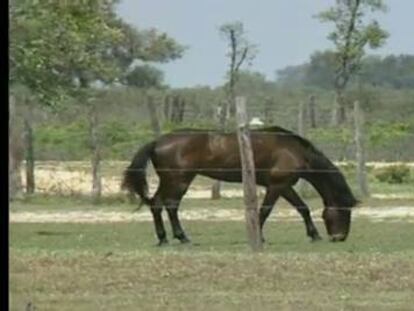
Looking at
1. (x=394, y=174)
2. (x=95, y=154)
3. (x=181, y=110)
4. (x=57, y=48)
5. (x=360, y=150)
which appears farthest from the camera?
(x=181, y=110)

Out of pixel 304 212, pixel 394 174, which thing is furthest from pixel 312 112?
pixel 304 212

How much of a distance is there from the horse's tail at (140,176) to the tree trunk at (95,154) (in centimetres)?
802

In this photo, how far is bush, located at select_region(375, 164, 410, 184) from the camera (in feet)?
91.4

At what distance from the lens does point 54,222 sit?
17.9m

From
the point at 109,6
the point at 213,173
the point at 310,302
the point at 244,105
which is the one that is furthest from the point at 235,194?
the point at 310,302

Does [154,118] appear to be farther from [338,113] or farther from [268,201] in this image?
[268,201]

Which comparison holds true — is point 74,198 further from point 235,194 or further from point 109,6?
point 109,6

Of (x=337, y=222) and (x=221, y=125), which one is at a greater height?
(x=221, y=125)

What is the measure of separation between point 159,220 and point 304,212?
1.71 meters

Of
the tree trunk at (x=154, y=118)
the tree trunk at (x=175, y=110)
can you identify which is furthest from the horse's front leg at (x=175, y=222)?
the tree trunk at (x=175, y=110)

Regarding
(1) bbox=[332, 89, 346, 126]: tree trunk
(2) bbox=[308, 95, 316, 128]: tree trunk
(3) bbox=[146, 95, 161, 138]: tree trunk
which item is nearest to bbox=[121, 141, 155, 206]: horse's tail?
(3) bbox=[146, 95, 161, 138]: tree trunk

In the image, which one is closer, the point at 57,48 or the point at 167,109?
the point at 57,48

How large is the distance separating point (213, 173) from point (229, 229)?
896 millimetres

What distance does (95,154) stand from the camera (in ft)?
80.3
